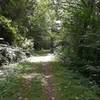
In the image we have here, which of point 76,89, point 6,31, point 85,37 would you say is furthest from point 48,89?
point 6,31

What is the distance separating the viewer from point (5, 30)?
28266mm

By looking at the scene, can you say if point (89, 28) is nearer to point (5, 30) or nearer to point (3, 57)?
point (3, 57)

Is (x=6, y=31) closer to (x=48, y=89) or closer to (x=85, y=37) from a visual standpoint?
(x=85, y=37)

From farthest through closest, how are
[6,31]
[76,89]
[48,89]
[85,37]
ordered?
[6,31] → [85,37] → [48,89] → [76,89]

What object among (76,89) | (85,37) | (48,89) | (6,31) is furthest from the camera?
(6,31)

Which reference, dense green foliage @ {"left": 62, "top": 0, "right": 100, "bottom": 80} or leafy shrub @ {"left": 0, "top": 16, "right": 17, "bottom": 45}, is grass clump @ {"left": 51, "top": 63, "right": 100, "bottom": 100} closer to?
dense green foliage @ {"left": 62, "top": 0, "right": 100, "bottom": 80}

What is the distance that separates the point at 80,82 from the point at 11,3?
22.8 metres

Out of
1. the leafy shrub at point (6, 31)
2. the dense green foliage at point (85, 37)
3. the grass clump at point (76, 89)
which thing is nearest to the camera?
the grass clump at point (76, 89)

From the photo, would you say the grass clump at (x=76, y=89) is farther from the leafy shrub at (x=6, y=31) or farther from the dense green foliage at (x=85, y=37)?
the leafy shrub at (x=6, y=31)

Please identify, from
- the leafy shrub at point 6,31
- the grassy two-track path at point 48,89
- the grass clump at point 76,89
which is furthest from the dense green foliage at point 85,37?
the leafy shrub at point 6,31

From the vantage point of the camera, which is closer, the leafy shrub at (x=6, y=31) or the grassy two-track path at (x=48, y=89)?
the grassy two-track path at (x=48, y=89)

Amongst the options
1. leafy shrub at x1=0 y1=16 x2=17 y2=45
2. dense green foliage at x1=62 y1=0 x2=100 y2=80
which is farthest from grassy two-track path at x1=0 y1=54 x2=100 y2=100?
leafy shrub at x1=0 y1=16 x2=17 y2=45

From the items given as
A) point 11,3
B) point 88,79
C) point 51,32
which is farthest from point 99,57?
point 51,32

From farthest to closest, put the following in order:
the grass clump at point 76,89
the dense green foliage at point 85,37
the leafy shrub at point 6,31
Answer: the leafy shrub at point 6,31
the dense green foliage at point 85,37
the grass clump at point 76,89
